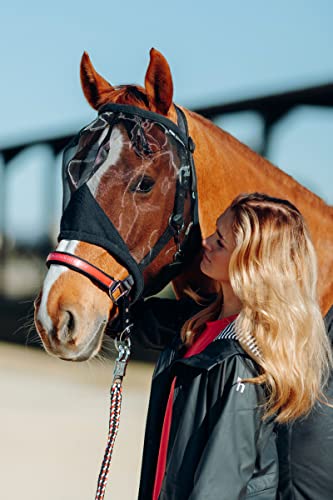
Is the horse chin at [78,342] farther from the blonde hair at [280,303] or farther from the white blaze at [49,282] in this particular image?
the blonde hair at [280,303]

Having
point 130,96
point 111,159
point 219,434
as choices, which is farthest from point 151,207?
point 219,434

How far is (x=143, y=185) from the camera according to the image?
1.82 metres

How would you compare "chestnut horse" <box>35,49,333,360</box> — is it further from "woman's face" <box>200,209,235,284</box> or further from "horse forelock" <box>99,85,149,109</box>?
"woman's face" <box>200,209,235,284</box>

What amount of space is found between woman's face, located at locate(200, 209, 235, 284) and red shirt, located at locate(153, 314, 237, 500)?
4.4 inches

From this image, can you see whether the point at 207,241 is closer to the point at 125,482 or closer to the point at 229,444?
the point at 229,444

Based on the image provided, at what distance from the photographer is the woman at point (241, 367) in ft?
4.65

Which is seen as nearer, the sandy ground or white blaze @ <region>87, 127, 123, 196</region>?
white blaze @ <region>87, 127, 123, 196</region>

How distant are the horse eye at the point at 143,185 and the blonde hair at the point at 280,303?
296 mm

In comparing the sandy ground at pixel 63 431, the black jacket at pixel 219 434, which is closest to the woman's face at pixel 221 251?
the black jacket at pixel 219 434

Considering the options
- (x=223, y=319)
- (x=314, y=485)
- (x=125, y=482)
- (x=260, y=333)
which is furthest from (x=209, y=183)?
(x=125, y=482)

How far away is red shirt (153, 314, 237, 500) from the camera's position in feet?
5.18

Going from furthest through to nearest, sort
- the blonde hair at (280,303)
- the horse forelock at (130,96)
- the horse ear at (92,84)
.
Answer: the horse ear at (92,84), the horse forelock at (130,96), the blonde hair at (280,303)

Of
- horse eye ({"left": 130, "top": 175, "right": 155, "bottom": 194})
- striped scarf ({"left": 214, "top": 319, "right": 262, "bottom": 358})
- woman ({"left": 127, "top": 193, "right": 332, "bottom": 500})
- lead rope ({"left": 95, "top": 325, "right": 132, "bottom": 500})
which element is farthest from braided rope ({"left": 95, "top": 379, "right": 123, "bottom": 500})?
horse eye ({"left": 130, "top": 175, "right": 155, "bottom": 194})

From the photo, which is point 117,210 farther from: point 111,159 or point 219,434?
point 219,434
